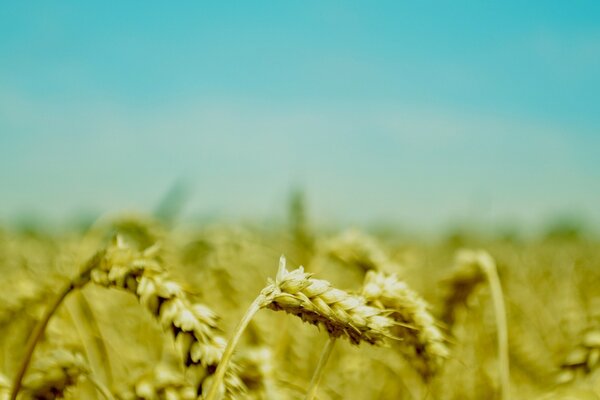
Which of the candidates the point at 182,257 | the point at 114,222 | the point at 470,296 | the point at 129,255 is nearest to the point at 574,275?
the point at 182,257

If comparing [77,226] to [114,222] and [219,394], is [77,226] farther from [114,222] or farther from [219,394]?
[219,394]

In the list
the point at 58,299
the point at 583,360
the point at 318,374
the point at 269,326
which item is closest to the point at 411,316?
the point at 318,374

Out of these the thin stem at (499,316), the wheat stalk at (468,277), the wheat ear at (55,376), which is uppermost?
the wheat stalk at (468,277)

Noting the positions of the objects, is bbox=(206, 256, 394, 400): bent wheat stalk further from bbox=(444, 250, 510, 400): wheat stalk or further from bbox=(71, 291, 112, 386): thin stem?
bbox=(71, 291, 112, 386): thin stem

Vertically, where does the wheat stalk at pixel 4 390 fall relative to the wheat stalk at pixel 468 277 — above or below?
below

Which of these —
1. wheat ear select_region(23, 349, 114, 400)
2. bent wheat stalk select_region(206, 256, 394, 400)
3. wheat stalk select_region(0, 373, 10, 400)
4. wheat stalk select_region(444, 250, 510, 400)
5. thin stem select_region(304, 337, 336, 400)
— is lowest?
wheat stalk select_region(0, 373, 10, 400)

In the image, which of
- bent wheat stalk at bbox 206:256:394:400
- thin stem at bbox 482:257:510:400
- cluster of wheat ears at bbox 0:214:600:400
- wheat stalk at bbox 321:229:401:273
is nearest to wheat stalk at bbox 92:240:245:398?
cluster of wheat ears at bbox 0:214:600:400

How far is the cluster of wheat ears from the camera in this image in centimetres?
109

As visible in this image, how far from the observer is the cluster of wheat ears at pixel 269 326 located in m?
1.09

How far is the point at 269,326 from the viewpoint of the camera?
2.96 m

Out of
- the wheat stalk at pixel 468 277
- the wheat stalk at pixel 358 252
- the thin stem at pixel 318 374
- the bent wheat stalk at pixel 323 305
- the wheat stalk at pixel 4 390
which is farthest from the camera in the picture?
the wheat stalk at pixel 358 252

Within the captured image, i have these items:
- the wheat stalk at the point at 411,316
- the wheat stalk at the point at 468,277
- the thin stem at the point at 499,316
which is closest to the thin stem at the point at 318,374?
the wheat stalk at the point at 411,316

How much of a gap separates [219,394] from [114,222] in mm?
1887

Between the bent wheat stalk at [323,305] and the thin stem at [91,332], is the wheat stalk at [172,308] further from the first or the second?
the thin stem at [91,332]
